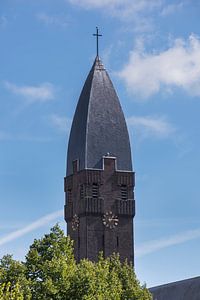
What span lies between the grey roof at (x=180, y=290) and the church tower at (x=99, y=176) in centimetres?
568

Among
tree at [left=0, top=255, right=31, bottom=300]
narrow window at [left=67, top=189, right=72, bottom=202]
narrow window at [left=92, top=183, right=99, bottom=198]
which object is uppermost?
narrow window at [left=67, top=189, right=72, bottom=202]

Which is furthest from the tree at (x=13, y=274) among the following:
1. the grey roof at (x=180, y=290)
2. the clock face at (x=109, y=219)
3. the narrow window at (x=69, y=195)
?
the narrow window at (x=69, y=195)

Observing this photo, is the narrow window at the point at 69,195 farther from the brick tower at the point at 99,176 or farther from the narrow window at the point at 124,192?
the narrow window at the point at 124,192

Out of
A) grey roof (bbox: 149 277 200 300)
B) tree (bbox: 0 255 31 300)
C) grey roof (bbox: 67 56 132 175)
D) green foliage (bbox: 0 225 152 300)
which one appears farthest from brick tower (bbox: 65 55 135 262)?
tree (bbox: 0 255 31 300)

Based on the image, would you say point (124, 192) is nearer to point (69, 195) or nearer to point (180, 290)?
point (69, 195)

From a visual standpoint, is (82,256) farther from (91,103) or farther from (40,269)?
(40,269)

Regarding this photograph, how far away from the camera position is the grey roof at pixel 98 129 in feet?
351

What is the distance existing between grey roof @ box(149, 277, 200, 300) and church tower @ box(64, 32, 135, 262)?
5681 mm

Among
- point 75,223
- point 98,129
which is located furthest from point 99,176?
point 75,223

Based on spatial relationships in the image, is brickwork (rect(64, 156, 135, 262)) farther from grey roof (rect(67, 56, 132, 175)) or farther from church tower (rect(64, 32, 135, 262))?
grey roof (rect(67, 56, 132, 175))

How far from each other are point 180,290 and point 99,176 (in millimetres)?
14758

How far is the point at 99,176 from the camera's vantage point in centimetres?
10638

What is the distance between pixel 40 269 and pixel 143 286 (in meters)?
12.4

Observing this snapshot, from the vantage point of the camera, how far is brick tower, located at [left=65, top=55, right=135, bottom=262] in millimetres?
104438
